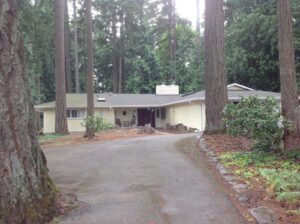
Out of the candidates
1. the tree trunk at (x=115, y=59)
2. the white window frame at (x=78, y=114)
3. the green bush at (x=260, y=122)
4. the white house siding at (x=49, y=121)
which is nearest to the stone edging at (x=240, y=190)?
the green bush at (x=260, y=122)

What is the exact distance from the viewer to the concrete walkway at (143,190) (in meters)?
5.16

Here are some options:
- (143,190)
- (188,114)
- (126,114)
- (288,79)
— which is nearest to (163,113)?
(126,114)

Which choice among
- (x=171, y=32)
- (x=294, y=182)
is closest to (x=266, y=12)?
(x=171, y=32)

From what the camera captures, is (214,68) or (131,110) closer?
(214,68)

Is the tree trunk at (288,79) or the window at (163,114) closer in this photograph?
the tree trunk at (288,79)

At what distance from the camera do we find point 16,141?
4965 millimetres

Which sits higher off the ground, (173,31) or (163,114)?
(173,31)

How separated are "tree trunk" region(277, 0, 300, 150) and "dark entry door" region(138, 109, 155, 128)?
24089 millimetres

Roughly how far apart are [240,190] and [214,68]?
6.94 meters

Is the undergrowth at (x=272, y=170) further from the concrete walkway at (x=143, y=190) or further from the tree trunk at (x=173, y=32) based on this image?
the tree trunk at (x=173, y=32)

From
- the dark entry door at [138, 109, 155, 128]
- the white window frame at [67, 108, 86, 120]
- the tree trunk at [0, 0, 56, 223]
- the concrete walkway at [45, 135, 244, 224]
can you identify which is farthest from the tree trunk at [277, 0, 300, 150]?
the dark entry door at [138, 109, 155, 128]

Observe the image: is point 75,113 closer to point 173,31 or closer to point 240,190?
point 173,31

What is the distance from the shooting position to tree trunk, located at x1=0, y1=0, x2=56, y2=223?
15.8 feet

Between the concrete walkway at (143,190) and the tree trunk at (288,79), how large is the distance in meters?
2.40
